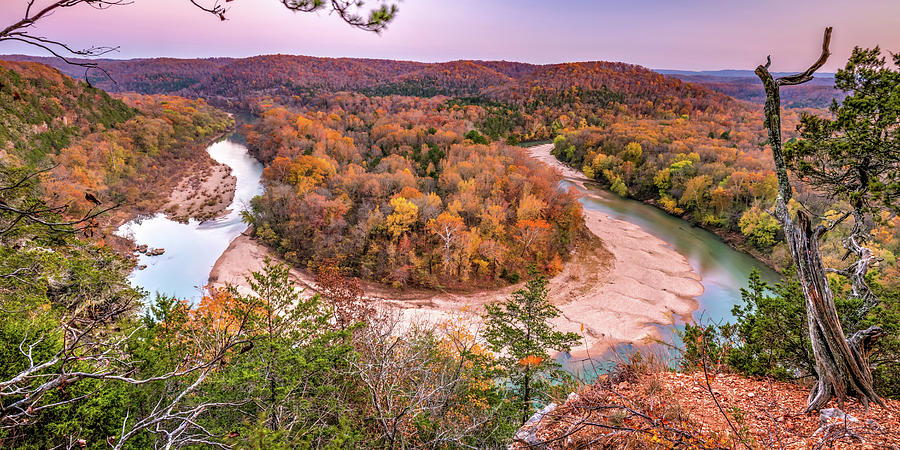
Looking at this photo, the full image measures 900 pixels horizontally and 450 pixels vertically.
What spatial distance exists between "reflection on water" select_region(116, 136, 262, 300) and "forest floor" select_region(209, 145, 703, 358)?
4.44ft

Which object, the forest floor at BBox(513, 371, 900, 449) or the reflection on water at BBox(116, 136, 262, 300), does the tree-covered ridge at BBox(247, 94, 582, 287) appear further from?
the forest floor at BBox(513, 371, 900, 449)

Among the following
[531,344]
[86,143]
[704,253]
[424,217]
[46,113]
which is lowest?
[704,253]

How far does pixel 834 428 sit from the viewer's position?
422cm

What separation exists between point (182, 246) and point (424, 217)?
20.1 metres

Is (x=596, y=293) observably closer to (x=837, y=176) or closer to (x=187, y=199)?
(x=837, y=176)

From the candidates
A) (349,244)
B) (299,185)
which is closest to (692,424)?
(349,244)

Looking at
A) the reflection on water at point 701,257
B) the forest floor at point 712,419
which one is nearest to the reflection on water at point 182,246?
the forest floor at point 712,419

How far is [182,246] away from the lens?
29.9m

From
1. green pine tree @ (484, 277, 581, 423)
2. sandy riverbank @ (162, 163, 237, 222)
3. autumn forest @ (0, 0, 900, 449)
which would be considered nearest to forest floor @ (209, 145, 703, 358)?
autumn forest @ (0, 0, 900, 449)

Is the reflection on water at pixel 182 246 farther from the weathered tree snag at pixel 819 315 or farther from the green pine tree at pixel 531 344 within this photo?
the weathered tree snag at pixel 819 315

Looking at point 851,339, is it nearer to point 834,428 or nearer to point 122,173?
point 834,428

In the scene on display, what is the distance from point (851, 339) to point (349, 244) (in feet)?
86.1

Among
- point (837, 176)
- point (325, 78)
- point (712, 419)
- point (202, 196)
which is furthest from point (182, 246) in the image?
point (325, 78)

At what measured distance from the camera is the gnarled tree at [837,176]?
480cm
